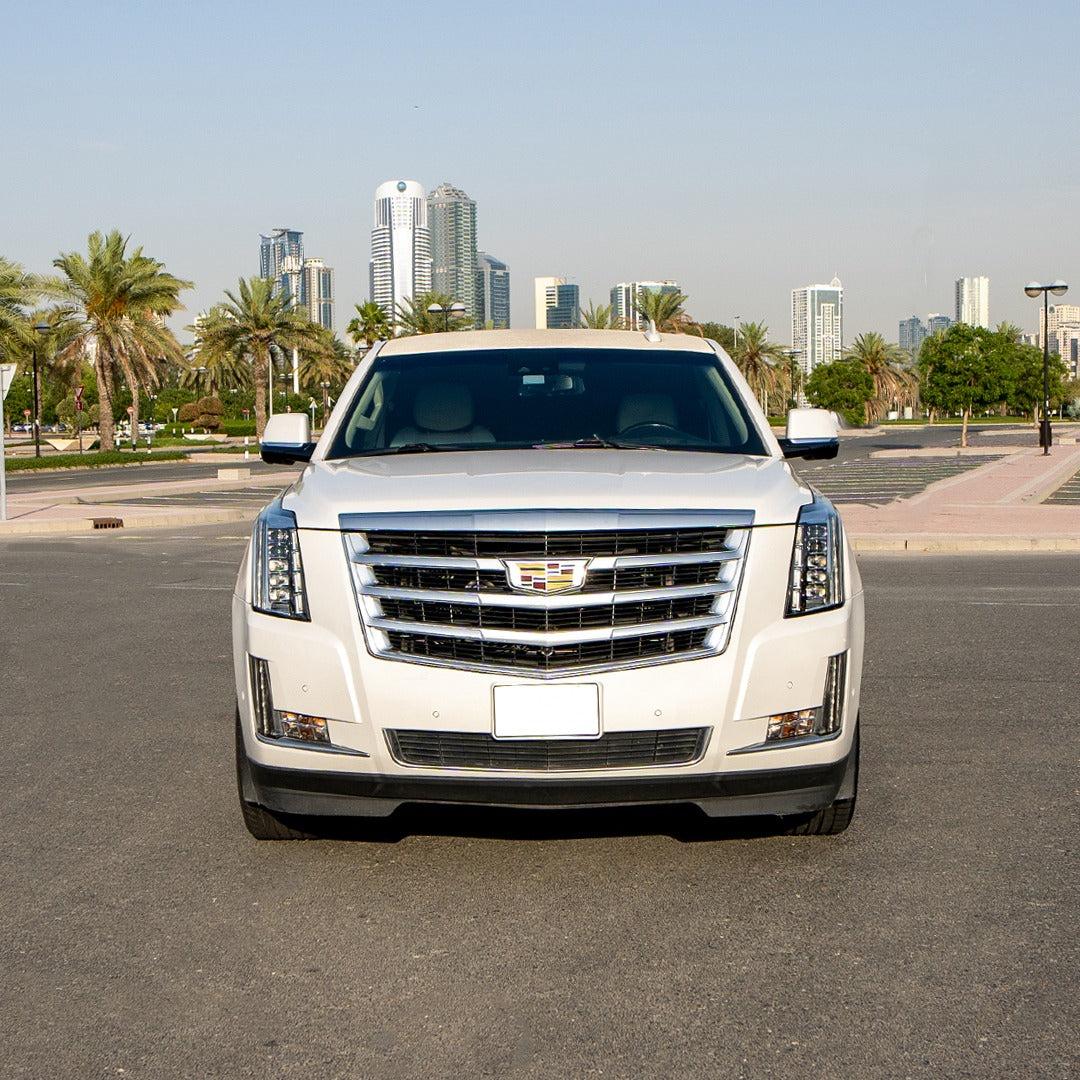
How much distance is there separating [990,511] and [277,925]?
784 inches

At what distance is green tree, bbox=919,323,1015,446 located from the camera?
2071 inches

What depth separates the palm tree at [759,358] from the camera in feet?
336

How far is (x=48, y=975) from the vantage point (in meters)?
3.89

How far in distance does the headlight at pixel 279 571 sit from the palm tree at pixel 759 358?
322 ft

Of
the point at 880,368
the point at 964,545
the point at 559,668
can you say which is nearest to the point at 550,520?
the point at 559,668

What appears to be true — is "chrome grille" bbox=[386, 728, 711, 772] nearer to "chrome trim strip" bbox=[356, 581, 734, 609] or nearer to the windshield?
"chrome trim strip" bbox=[356, 581, 734, 609]

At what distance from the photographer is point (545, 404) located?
19.5 feet

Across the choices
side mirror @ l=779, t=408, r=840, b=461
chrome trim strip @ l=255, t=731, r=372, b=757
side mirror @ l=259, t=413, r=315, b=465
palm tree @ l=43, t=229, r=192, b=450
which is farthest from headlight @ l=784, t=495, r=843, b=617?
palm tree @ l=43, t=229, r=192, b=450

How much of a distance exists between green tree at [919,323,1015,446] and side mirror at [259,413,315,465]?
49.2m

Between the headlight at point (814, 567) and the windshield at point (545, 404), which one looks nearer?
the headlight at point (814, 567)

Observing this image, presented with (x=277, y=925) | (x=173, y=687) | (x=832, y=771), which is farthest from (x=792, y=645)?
(x=173, y=687)

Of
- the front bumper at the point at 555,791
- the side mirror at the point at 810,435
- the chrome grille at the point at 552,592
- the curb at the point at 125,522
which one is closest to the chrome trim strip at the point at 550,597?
the chrome grille at the point at 552,592

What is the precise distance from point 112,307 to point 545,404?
56761 mm

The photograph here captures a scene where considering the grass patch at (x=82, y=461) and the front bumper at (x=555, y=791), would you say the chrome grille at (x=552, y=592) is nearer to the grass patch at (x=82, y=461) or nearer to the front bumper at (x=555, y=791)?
the front bumper at (x=555, y=791)
